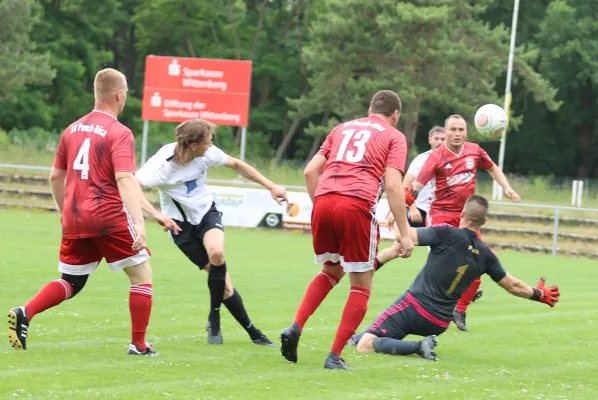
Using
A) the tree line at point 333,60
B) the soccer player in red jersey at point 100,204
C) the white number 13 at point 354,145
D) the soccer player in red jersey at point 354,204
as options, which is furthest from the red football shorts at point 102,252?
the tree line at point 333,60

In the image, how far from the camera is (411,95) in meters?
44.1

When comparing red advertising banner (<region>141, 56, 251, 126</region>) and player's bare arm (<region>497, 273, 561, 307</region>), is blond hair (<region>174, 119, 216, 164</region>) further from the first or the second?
red advertising banner (<region>141, 56, 251, 126</region>)

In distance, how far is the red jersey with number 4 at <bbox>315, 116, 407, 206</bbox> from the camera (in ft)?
25.2

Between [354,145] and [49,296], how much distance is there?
2.38 metres

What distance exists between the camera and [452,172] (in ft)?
36.8

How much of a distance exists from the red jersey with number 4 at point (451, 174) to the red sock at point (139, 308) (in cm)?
408

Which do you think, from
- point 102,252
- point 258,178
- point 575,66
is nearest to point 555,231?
point 258,178

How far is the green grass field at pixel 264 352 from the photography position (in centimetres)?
677

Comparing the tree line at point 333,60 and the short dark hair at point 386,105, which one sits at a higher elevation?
the tree line at point 333,60

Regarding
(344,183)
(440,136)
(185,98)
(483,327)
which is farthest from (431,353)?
(185,98)

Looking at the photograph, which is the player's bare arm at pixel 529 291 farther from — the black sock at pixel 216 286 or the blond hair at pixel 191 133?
the blond hair at pixel 191 133

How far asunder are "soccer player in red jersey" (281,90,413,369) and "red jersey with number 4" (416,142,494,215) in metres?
3.23

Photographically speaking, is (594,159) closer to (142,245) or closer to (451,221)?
(451,221)

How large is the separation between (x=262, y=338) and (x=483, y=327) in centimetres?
275
